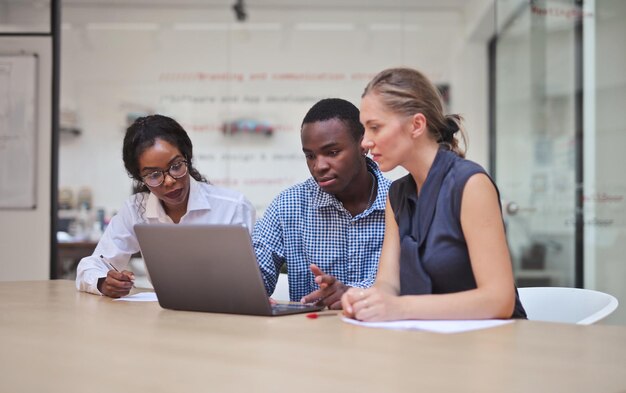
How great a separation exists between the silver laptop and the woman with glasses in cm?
64

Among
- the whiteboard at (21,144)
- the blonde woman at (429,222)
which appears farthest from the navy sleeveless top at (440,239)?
the whiteboard at (21,144)

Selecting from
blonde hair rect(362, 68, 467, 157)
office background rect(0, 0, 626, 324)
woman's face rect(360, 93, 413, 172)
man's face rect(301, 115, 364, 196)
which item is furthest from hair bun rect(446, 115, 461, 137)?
office background rect(0, 0, 626, 324)

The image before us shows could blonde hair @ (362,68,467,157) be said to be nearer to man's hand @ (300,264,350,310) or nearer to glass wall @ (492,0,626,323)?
man's hand @ (300,264,350,310)

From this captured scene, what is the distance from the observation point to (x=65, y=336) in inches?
64.5

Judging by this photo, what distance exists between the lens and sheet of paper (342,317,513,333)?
1598 millimetres

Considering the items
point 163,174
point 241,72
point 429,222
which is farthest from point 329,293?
point 241,72

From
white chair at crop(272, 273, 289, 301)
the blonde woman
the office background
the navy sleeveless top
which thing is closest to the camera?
the blonde woman

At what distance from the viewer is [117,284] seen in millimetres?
2373

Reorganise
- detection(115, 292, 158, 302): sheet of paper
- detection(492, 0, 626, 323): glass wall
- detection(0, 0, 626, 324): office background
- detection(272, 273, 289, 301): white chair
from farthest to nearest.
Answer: detection(0, 0, 626, 324): office background, detection(492, 0, 626, 323): glass wall, detection(272, 273, 289, 301): white chair, detection(115, 292, 158, 302): sheet of paper

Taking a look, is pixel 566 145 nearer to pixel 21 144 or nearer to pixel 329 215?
pixel 329 215

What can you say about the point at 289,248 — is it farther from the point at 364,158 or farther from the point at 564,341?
the point at 564,341

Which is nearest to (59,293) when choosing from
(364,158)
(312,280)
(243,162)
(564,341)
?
(312,280)

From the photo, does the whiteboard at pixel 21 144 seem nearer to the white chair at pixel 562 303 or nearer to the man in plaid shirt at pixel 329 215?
the man in plaid shirt at pixel 329 215

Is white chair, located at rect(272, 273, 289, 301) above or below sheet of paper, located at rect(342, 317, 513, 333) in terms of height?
below
